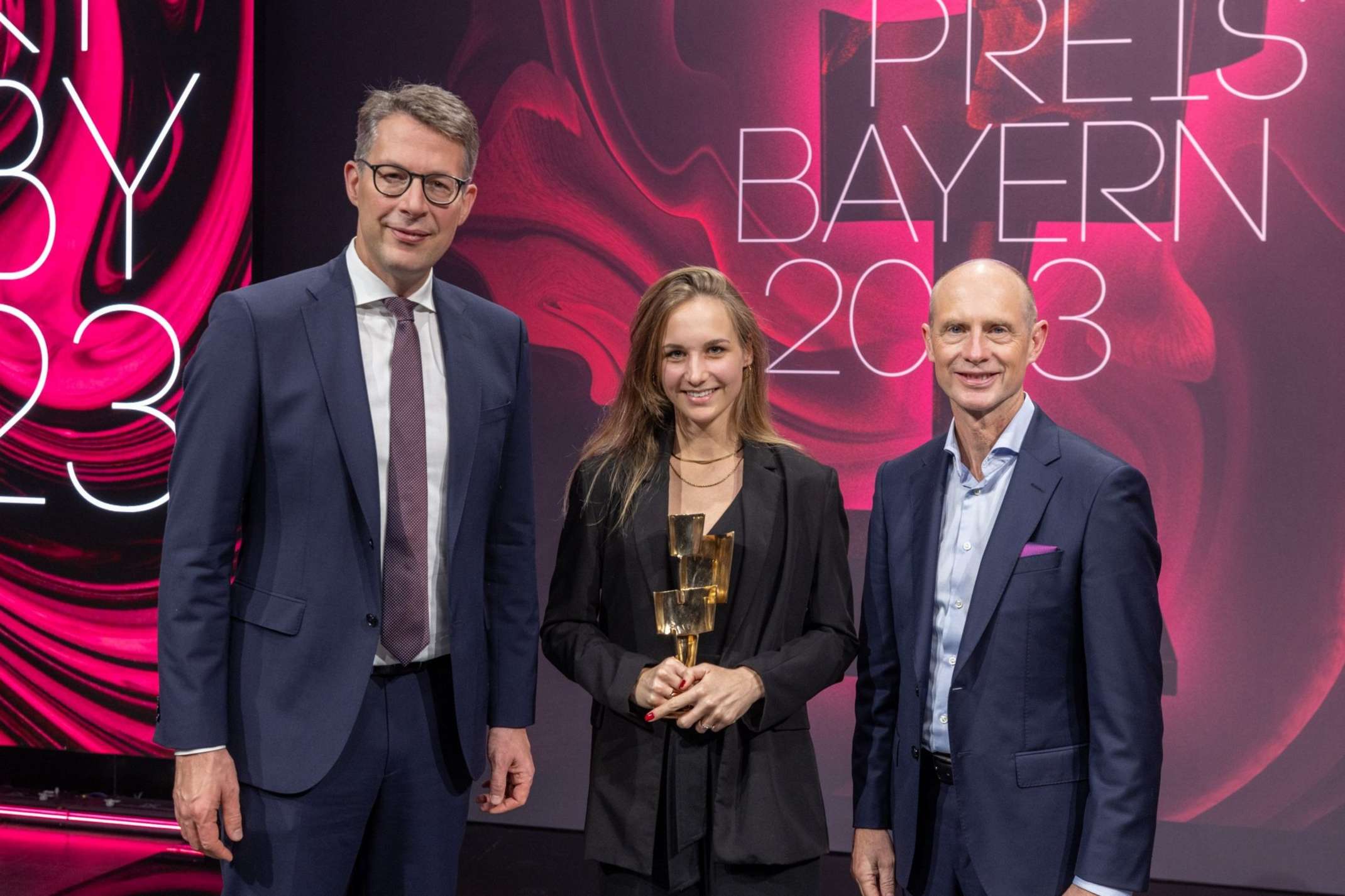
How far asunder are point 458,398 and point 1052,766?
125 cm

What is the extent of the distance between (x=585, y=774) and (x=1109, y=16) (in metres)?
3.31

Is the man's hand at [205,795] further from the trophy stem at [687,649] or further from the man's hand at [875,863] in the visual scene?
the man's hand at [875,863]

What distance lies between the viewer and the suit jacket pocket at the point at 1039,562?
1.99m

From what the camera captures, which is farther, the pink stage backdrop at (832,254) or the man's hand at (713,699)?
the pink stage backdrop at (832,254)

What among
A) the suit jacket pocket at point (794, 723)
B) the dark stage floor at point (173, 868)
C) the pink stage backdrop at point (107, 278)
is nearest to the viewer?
the suit jacket pocket at point (794, 723)

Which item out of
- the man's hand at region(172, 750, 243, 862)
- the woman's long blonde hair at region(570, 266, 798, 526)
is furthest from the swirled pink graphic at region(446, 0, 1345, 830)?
the man's hand at region(172, 750, 243, 862)

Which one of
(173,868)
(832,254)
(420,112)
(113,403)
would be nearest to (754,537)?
(420,112)

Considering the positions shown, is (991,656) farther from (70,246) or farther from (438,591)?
(70,246)

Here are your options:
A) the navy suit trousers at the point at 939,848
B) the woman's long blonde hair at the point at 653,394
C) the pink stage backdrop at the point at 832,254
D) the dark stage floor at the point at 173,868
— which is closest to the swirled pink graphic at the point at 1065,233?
the pink stage backdrop at the point at 832,254

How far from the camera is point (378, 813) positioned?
2.16 m

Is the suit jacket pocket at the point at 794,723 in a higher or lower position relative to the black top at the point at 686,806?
higher

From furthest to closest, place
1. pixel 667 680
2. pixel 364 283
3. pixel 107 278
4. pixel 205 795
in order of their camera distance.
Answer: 1. pixel 107 278
2. pixel 364 283
3. pixel 667 680
4. pixel 205 795

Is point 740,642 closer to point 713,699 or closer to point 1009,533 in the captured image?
point 713,699

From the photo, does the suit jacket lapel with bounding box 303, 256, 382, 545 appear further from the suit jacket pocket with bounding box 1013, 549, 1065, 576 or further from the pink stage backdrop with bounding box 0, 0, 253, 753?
the pink stage backdrop with bounding box 0, 0, 253, 753
